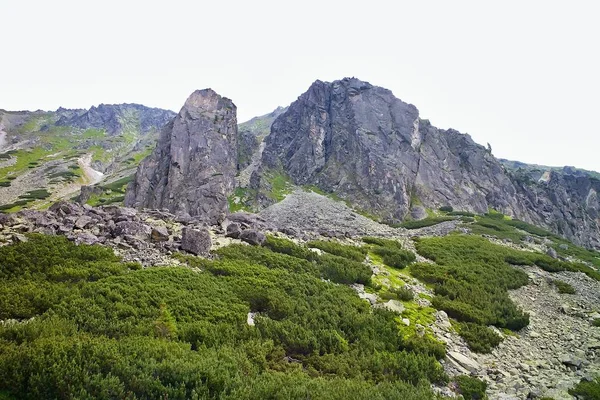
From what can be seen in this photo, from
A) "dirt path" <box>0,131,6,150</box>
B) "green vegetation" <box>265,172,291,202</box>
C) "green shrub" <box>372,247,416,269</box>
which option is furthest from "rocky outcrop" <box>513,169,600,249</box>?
"dirt path" <box>0,131,6,150</box>

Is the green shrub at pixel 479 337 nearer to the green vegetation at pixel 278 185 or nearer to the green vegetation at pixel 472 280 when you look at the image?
the green vegetation at pixel 472 280

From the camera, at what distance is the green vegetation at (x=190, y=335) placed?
26.3 feet

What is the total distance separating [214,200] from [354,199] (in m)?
29.7

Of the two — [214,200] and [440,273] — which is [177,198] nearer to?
[214,200]

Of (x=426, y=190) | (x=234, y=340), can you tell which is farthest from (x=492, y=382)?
(x=426, y=190)

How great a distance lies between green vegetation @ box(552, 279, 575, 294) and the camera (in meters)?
23.2

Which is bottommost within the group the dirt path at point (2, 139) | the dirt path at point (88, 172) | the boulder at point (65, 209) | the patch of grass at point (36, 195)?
the patch of grass at point (36, 195)

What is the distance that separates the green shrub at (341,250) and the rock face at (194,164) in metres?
43.2

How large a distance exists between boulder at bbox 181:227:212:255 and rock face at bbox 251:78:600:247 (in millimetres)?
52006

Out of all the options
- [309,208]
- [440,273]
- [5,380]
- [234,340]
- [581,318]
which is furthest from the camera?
[309,208]

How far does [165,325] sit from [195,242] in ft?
26.7

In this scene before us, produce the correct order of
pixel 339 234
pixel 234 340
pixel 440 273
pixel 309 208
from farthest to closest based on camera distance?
1. pixel 309 208
2. pixel 339 234
3. pixel 440 273
4. pixel 234 340

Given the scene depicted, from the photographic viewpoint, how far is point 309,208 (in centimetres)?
6706

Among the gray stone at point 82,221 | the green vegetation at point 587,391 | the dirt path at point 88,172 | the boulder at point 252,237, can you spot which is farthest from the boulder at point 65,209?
the dirt path at point 88,172
